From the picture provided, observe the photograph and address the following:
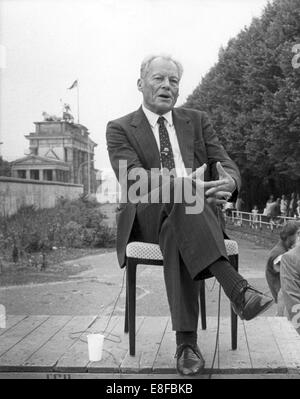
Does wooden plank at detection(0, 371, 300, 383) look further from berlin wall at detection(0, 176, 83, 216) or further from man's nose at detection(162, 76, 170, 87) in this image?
berlin wall at detection(0, 176, 83, 216)

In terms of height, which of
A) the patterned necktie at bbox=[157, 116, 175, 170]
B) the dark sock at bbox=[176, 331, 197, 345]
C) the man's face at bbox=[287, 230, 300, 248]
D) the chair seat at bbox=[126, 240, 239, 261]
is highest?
the patterned necktie at bbox=[157, 116, 175, 170]

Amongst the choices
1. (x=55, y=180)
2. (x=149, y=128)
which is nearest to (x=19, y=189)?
(x=55, y=180)

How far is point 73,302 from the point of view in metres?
6.44

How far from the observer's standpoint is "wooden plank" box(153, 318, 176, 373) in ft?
8.22

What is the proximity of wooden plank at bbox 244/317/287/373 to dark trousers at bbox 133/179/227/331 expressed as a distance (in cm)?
38

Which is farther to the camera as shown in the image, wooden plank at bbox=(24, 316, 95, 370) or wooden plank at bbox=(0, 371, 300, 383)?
wooden plank at bbox=(24, 316, 95, 370)

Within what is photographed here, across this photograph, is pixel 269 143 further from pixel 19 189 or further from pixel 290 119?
pixel 19 189

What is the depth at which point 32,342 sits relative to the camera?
2.94 meters

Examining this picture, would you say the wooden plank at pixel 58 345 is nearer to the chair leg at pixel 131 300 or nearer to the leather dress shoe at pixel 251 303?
the chair leg at pixel 131 300

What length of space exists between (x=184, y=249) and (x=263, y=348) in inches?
31.9

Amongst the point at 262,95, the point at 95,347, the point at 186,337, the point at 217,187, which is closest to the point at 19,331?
the point at 95,347

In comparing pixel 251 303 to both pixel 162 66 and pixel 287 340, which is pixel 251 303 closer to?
pixel 287 340

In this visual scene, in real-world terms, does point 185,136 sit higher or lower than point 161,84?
lower

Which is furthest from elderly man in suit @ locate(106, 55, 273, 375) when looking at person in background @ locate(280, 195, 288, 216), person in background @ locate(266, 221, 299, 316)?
person in background @ locate(280, 195, 288, 216)
